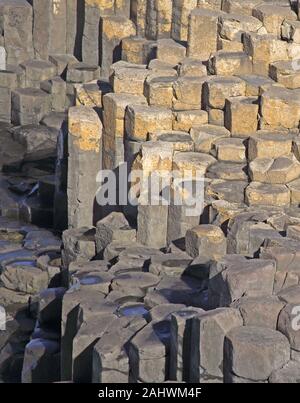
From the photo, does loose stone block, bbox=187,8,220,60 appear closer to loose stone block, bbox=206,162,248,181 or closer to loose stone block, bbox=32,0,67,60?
loose stone block, bbox=206,162,248,181

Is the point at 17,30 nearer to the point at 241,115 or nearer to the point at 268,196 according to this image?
the point at 241,115

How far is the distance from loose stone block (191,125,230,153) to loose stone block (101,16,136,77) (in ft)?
21.8

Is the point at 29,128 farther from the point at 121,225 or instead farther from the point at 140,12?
the point at 121,225

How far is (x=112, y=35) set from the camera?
105 feet

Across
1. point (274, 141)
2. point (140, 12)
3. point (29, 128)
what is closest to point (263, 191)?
point (274, 141)

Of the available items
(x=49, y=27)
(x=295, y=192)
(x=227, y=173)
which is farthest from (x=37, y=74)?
(x=295, y=192)

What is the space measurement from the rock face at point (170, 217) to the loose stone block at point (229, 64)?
31mm

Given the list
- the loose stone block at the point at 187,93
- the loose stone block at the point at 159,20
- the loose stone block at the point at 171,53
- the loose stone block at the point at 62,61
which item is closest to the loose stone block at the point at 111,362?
the loose stone block at the point at 187,93

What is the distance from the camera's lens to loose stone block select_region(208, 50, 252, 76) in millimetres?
25031

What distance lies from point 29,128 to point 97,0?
9.57 feet

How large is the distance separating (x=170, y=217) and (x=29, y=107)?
35.5 ft

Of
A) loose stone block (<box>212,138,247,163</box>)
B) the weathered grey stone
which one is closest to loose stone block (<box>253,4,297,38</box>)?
loose stone block (<box>212,138,247,163</box>)

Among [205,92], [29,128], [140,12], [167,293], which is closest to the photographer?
[167,293]

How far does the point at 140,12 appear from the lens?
30.7m
